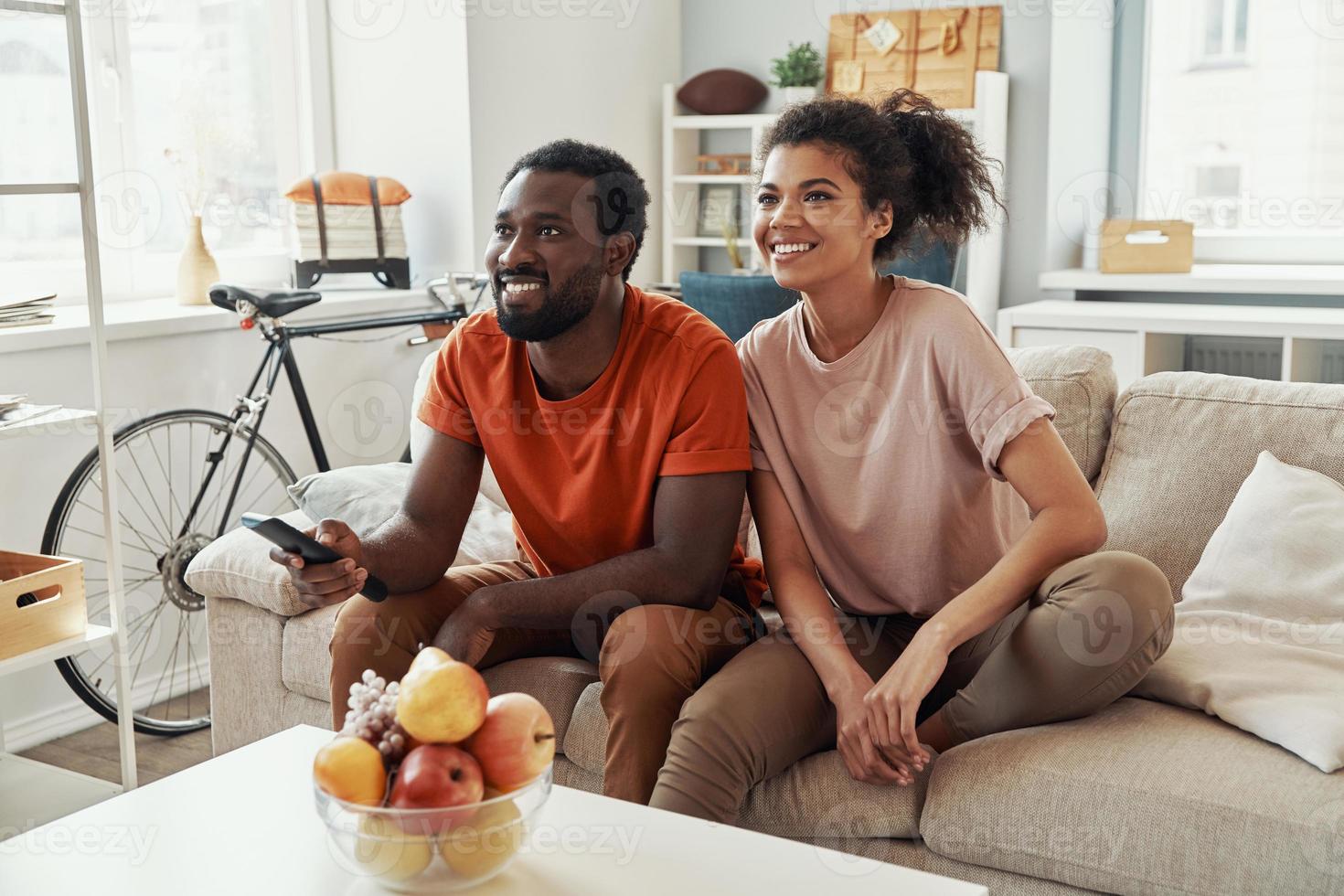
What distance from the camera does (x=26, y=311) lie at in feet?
7.29

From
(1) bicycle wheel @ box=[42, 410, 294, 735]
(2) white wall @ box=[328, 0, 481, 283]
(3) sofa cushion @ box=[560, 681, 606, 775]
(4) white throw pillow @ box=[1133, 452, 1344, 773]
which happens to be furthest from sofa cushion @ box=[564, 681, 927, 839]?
(2) white wall @ box=[328, 0, 481, 283]

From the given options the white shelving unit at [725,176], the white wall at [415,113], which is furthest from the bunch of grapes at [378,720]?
the white shelving unit at [725,176]

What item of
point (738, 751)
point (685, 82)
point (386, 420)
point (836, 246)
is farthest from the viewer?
point (685, 82)

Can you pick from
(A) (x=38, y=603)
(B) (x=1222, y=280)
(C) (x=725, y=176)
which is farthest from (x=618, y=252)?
(C) (x=725, y=176)

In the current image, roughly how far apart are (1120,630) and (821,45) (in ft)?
9.86

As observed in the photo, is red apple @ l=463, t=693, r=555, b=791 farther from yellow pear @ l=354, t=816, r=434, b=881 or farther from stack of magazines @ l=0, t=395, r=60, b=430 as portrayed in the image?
stack of magazines @ l=0, t=395, r=60, b=430

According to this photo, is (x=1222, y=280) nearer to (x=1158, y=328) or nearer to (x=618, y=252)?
(x=1158, y=328)

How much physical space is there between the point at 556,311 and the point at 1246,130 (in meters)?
2.89

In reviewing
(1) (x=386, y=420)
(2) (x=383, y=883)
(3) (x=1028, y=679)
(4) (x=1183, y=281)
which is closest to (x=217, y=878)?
(2) (x=383, y=883)

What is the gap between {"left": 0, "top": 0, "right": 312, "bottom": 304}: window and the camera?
279cm

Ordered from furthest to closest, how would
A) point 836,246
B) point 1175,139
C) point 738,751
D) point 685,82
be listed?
point 685,82 → point 1175,139 → point 836,246 → point 738,751

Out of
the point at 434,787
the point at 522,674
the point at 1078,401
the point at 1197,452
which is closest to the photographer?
the point at 434,787

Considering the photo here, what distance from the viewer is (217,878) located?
3.74 ft

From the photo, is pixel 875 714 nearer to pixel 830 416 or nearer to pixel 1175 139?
pixel 830 416
